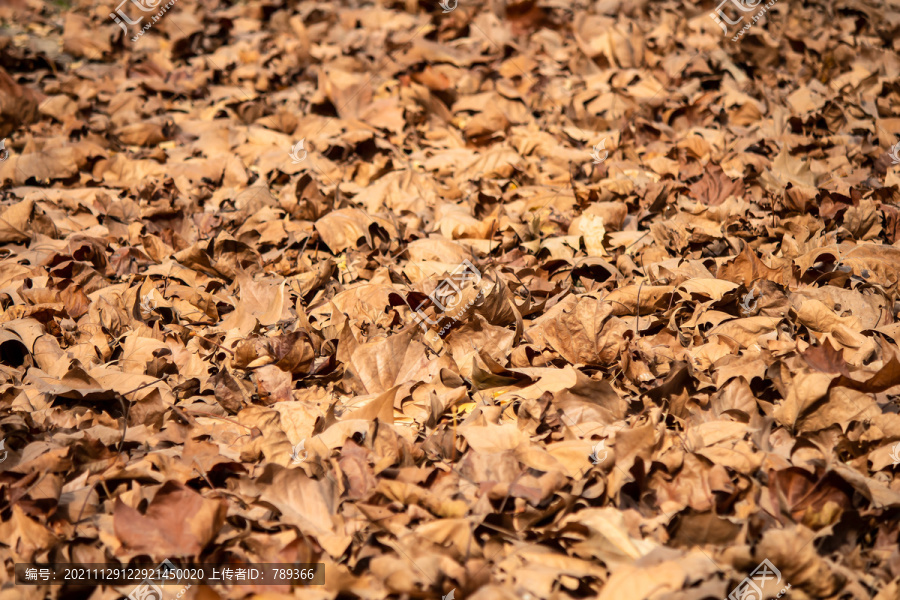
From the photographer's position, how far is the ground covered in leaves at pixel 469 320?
141cm

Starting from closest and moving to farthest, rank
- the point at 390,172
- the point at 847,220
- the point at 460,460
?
the point at 460,460 → the point at 847,220 → the point at 390,172

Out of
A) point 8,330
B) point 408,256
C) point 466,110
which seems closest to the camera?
point 8,330

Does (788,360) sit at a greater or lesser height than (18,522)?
greater

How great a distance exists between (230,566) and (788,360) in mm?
1399

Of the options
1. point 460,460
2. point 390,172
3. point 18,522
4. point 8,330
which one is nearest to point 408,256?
point 390,172

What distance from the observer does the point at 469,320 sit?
197 centimetres

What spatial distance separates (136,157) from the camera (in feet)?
10.3

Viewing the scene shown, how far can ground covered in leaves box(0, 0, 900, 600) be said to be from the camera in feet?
4.61

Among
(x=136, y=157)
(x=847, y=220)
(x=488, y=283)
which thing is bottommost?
(x=136, y=157)

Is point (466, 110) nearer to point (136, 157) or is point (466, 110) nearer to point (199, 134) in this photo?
point (199, 134)

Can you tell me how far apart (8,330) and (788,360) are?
83.8 inches

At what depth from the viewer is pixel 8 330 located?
1.96 metres

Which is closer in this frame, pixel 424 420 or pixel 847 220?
pixel 424 420

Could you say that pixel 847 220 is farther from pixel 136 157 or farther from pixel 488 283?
pixel 136 157
